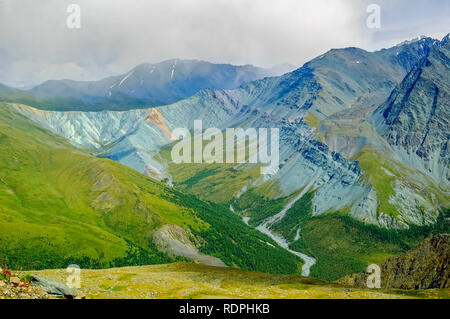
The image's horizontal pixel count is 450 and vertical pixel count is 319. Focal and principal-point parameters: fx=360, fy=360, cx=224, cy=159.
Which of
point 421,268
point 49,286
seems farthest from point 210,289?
point 421,268

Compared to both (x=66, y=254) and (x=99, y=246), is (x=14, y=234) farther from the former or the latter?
(x=99, y=246)

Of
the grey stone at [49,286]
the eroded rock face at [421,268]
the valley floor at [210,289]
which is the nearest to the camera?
the grey stone at [49,286]

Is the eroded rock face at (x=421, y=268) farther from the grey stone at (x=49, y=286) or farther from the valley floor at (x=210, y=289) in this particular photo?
the grey stone at (x=49, y=286)

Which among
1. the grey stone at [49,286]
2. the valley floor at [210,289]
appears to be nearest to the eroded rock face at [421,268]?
the valley floor at [210,289]

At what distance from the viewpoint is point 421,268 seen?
93562 millimetres

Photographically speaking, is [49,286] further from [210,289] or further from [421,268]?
[421,268]

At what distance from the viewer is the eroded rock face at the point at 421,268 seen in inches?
3342

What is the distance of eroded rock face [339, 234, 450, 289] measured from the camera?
84.9 meters

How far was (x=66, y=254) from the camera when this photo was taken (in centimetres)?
17162

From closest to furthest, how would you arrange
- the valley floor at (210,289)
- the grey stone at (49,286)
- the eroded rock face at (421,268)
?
the grey stone at (49,286) < the valley floor at (210,289) < the eroded rock face at (421,268)

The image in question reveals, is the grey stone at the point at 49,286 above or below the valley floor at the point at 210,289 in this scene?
above

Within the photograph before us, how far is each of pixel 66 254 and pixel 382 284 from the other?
13939 centimetres

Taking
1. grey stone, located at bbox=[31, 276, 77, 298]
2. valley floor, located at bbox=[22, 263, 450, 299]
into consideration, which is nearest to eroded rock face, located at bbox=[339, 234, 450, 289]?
valley floor, located at bbox=[22, 263, 450, 299]
